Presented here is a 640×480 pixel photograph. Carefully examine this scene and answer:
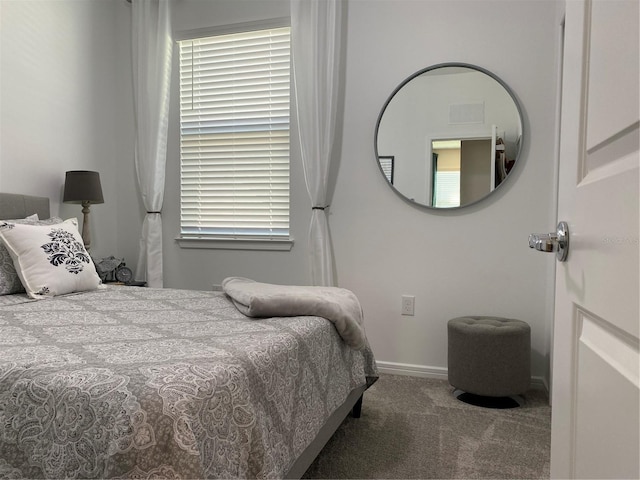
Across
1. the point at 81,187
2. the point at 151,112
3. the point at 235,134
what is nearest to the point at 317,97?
the point at 235,134

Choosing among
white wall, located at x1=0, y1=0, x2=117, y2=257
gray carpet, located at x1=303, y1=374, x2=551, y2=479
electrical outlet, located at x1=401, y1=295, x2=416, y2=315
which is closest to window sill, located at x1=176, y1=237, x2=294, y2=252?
white wall, located at x1=0, y1=0, x2=117, y2=257

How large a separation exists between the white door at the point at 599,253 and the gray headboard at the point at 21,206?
9.46 feet

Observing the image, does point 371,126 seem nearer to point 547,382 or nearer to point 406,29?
point 406,29

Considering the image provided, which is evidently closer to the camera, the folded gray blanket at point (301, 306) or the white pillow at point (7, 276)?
the folded gray blanket at point (301, 306)

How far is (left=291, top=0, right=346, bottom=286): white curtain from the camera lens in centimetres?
313

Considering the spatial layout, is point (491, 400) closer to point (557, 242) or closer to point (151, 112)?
point (557, 242)

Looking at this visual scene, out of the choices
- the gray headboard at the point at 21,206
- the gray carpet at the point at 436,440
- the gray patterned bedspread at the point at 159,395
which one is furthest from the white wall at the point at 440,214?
the gray headboard at the point at 21,206

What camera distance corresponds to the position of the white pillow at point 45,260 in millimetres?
2275

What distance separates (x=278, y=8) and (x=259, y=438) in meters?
3.03

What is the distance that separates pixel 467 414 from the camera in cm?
245

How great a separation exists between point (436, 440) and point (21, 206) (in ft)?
8.69

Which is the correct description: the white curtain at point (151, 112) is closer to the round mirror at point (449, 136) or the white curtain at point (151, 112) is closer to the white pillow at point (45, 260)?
the white pillow at point (45, 260)

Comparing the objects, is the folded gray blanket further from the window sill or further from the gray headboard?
the gray headboard

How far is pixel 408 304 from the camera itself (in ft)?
10.2
